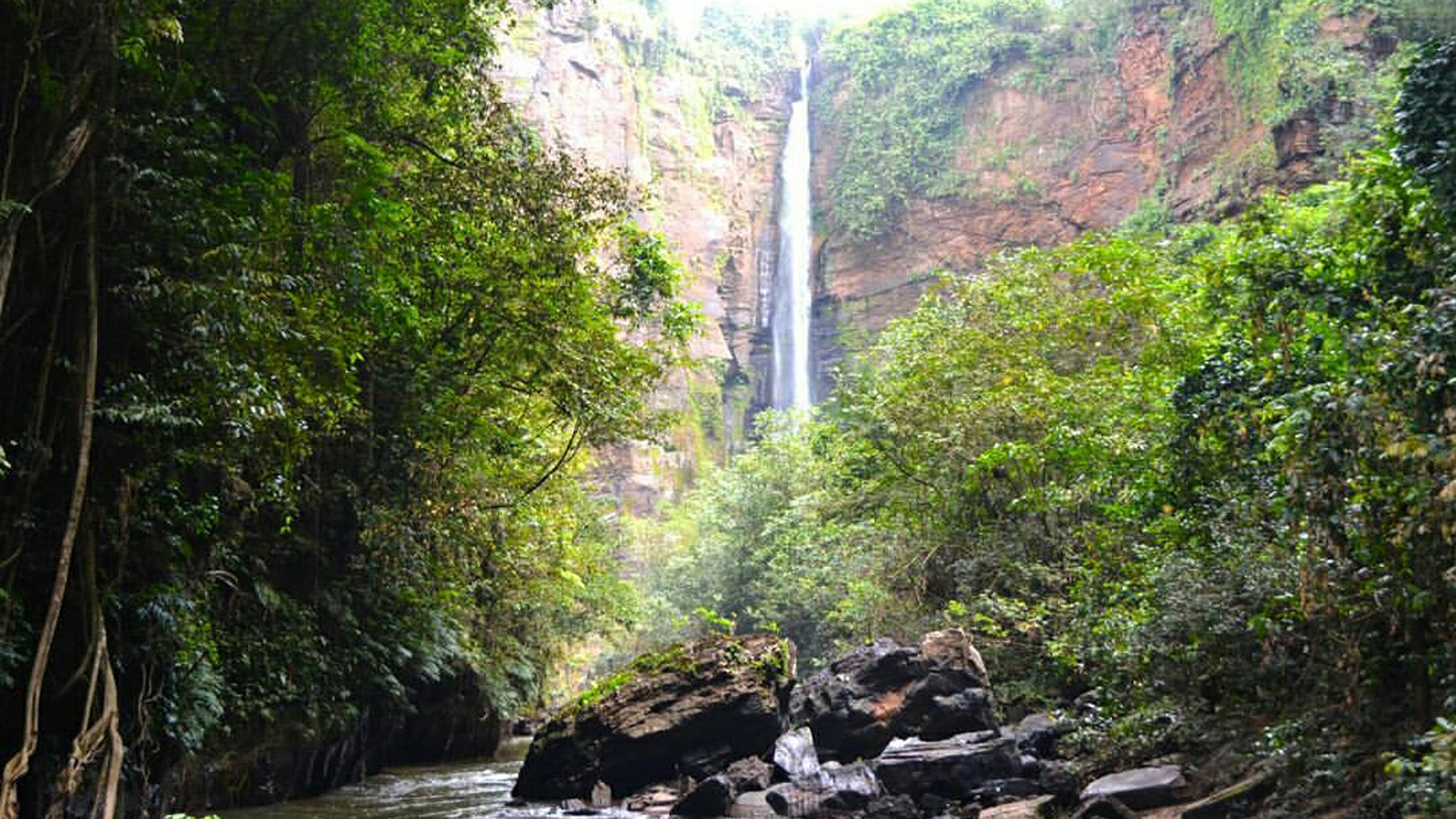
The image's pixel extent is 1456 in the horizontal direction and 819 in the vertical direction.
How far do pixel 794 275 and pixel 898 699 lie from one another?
46.6 metres

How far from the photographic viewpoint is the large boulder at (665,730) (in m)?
13.3

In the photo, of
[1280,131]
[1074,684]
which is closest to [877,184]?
[1280,131]

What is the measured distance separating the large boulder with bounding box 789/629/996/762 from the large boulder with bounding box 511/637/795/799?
0.67 m

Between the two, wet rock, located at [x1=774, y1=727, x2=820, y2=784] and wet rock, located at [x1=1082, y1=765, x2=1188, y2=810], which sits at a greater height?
wet rock, located at [x1=1082, y1=765, x2=1188, y2=810]

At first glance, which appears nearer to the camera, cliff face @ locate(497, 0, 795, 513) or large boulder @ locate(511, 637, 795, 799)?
large boulder @ locate(511, 637, 795, 799)

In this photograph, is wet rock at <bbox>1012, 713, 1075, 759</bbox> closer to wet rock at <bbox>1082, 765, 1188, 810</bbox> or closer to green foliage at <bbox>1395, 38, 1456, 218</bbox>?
wet rock at <bbox>1082, 765, 1188, 810</bbox>

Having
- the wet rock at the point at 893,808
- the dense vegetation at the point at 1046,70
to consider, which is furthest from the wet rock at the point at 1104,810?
the dense vegetation at the point at 1046,70

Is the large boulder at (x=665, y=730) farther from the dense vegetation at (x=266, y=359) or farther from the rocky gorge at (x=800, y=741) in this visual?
the dense vegetation at (x=266, y=359)

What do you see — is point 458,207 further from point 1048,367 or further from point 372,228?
point 1048,367

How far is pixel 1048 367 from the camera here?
18.0m

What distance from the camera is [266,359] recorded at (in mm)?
8484

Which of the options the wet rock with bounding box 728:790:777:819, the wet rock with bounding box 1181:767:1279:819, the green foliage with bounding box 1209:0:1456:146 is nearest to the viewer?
the wet rock with bounding box 1181:767:1279:819

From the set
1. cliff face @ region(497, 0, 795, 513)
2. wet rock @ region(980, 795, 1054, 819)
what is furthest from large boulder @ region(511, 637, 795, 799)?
cliff face @ region(497, 0, 795, 513)

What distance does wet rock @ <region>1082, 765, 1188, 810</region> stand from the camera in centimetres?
862
